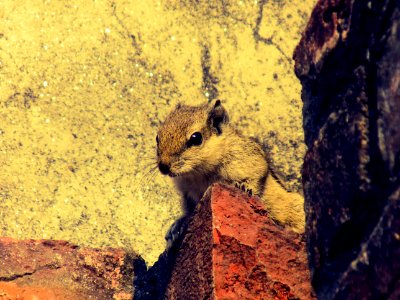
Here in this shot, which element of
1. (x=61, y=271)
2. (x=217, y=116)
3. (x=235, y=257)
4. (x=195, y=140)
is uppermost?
(x=217, y=116)

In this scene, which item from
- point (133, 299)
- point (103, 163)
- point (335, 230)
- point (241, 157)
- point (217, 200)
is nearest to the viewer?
point (335, 230)

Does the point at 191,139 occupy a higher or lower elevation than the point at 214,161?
higher

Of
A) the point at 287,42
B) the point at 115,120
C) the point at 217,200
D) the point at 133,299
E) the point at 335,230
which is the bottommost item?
the point at 133,299

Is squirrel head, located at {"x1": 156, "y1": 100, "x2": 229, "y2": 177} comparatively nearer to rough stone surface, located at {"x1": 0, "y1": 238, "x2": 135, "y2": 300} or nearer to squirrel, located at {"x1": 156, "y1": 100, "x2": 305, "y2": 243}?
squirrel, located at {"x1": 156, "y1": 100, "x2": 305, "y2": 243}

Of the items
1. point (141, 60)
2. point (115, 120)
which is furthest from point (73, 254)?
point (141, 60)

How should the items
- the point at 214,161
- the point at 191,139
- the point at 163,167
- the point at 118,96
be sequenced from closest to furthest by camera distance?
the point at 163,167
the point at 191,139
the point at 214,161
the point at 118,96

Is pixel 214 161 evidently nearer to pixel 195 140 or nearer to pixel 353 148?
pixel 195 140

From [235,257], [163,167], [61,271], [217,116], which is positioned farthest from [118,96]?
[235,257]

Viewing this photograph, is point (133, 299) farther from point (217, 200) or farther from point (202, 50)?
point (202, 50)
